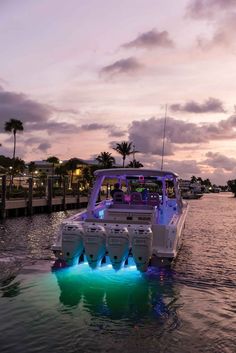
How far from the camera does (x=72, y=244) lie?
36.6 feet

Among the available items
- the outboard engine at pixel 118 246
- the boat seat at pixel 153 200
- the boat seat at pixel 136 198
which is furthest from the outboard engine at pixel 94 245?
the boat seat at pixel 153 200

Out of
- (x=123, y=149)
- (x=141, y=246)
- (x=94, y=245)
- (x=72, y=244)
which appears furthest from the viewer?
(x=123, y=149)

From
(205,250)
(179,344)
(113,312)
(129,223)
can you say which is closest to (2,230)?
(205,250)

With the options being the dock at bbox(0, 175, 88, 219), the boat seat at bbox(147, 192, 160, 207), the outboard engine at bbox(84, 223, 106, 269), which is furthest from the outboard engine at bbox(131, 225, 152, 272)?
the dock at bbox(0, 175, 88, 219)

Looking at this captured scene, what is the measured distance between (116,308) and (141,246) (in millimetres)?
1716

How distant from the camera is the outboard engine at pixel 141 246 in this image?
10.8 meters

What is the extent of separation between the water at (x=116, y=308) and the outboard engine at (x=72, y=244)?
2.50 ft

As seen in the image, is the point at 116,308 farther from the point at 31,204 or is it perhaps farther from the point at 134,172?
the point at 31,204

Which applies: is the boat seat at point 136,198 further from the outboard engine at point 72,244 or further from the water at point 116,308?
the outboard engine at point 72,244

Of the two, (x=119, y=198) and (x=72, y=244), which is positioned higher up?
(x=119, y=198)

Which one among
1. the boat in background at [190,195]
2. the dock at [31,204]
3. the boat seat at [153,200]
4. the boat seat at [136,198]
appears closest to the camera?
the boat seat at [136,198]

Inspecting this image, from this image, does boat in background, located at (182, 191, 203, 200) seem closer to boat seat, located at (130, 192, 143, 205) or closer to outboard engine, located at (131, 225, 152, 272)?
boat seat, located at (130, 192, 143, 205)

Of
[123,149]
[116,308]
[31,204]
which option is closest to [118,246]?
[116,308]

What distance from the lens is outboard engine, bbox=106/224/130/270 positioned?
10.8m
